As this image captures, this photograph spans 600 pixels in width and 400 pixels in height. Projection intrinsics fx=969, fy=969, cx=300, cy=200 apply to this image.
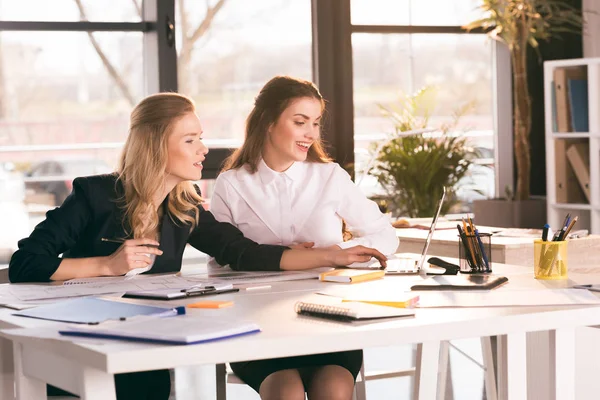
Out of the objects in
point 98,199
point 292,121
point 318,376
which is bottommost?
point 318,376

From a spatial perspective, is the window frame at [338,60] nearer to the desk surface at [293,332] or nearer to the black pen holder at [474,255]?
the black pen holder at [474,255]

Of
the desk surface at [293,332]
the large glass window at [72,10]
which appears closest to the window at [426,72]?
the large glass window at [72,10]

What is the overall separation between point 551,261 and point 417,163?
3.49 meters

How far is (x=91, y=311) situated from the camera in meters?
1.82

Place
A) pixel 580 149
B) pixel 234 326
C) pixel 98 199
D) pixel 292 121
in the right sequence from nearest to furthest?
1. pixel 234 326
2. pixel 98 199
3. pixel 292 121
4. pixel 580 149

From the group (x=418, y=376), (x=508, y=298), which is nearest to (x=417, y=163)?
(x=418, y=376)

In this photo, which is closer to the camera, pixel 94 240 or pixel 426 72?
pixel 94 240

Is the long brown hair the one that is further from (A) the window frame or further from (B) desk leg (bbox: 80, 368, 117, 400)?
(A) the window frame

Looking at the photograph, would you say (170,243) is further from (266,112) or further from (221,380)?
(266,112)

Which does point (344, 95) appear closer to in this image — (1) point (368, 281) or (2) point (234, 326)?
(1) point (368, 281)

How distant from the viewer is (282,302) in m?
1.98

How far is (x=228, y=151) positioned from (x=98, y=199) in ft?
9.63

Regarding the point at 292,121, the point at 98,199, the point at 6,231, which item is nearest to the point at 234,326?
the point at 98,199

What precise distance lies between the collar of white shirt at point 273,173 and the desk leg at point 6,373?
1214mm
